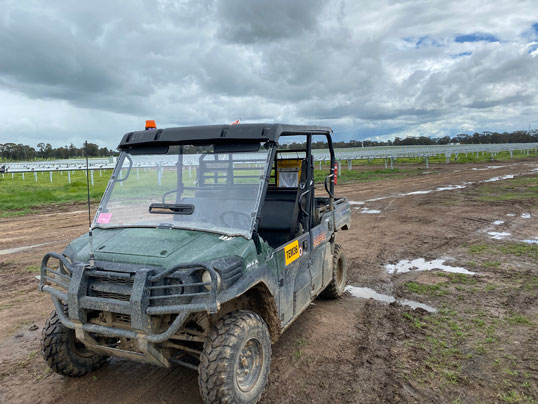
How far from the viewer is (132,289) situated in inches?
118

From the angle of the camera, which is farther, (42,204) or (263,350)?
(42,204)

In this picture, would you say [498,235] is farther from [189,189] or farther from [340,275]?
[189,189]

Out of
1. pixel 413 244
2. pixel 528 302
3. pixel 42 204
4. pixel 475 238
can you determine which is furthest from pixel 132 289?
pixel 42 204

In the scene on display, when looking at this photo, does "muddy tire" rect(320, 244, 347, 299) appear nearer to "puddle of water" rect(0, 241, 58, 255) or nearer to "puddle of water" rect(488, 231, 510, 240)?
"puddle of water" rect(488, 231, 510, 240)

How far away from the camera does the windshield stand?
3.80 metres

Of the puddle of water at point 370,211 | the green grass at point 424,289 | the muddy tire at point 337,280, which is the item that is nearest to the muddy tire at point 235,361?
the muddy tire at point 337,280

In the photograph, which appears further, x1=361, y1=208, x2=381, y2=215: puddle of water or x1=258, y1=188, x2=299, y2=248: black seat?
x1=361, y1=208, x2=381, y2=215: puddle of water

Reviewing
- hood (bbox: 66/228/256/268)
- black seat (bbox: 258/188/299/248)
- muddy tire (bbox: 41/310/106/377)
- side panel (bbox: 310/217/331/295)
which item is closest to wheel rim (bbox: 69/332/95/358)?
muddy tire (bbox: 41/310/106/377)

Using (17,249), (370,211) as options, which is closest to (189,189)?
(17,249)

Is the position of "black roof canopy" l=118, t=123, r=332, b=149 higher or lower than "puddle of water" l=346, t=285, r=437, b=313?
higher

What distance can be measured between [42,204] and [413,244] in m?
15.4

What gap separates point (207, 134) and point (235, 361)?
6.96ft

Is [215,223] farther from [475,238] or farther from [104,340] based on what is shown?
[475,238]

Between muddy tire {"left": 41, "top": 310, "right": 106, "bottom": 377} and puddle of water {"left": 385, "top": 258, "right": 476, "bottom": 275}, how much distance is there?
539cm
